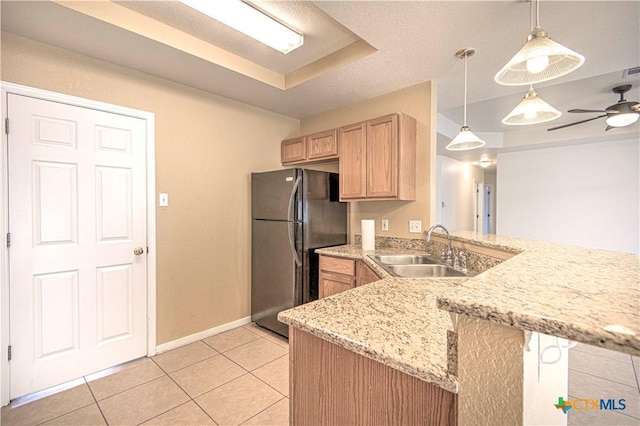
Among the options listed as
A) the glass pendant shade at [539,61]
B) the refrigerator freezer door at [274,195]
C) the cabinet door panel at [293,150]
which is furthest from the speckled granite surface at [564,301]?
the cabinet door panel at [293,150]

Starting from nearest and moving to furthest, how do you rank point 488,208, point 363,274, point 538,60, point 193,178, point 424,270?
point 538,60 → point 424,270 → point 363,274 → point 193,178 → point 488,208

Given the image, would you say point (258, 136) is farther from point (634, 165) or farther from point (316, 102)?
point (634, 165)

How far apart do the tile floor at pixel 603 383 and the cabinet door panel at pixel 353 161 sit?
206 centimetres

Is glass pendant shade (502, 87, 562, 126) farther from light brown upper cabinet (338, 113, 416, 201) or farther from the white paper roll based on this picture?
the white paper roll

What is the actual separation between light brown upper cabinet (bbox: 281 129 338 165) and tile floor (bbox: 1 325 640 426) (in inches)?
78.0

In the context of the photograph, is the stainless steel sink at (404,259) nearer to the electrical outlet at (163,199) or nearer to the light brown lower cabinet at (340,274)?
the light brown lower cabinet at (340,274)

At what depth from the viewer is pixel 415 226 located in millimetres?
2658

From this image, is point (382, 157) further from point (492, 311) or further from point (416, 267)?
point (492, 311)

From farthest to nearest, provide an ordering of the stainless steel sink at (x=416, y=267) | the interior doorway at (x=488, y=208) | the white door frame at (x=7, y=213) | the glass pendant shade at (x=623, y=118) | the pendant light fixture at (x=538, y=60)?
the interior doorway at (x=488, y=208)
the glass pendant shade at (x=623, y=118)
the stainless steel sink at (x=416, y=267)
the white door frame at (x=7, y=213)
the pendant light fixture at (x=538, y=60)

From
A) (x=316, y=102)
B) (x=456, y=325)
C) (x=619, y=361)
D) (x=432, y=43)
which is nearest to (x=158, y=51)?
(x=316, y=102)

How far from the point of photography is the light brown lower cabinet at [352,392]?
707 millimetres

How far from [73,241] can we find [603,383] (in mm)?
3936

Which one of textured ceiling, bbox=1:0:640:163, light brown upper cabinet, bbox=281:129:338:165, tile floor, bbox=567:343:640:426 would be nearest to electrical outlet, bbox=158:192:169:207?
textured ceiling, bbox=1:0:640:163

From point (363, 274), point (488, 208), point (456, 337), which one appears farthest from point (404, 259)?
point (488, 208)
